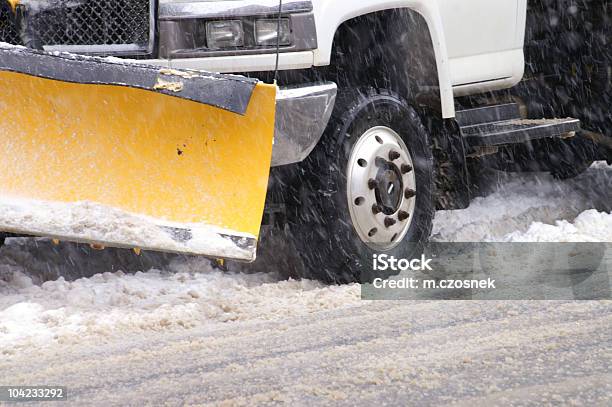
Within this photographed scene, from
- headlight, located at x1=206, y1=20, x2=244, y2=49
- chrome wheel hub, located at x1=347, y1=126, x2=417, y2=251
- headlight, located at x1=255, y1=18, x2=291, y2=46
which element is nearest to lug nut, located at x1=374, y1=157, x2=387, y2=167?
chrome wheel hub, located at x1=347, y1=126, x2=417, y2=251

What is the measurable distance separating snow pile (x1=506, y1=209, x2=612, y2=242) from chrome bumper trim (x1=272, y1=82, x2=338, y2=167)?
1.80 meters

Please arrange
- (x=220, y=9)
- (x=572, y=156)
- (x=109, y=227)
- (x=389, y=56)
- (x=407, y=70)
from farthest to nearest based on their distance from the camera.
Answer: (x=572, y=156) → (x=407, y=70) → (x=389, y=56) → (x=220, y=9) → (x=109, y=227)

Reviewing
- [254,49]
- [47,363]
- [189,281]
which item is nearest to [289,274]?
[189,281]

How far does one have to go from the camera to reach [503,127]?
673 centimetres

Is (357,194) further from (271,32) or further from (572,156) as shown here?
(572,156)

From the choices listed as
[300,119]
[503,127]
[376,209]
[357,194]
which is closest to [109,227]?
[300,119]

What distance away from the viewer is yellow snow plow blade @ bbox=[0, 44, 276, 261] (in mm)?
4656

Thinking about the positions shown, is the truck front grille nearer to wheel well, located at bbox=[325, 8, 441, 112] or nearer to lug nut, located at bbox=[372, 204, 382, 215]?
wheel well, located at bbox=[325, 8, 441, 112]

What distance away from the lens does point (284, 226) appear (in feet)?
18.1

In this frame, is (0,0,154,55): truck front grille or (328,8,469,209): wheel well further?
(328,8,469,209): wheel well

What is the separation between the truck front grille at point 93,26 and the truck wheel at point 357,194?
3.02ft

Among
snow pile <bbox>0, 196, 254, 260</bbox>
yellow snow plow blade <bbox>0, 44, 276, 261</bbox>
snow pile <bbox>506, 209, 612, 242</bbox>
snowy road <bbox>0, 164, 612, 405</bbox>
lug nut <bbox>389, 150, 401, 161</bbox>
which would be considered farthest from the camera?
snow pile <bbox>506, 209, 612, 242</bbox>

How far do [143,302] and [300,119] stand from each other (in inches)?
38.6

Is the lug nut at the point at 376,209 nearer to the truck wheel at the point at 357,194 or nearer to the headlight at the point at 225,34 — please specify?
the truck wheel at the point at 357,194
